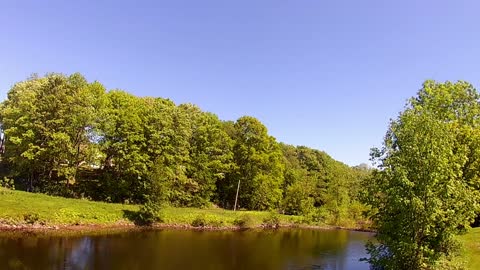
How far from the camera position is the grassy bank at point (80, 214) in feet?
125

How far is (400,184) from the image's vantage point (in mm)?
20641

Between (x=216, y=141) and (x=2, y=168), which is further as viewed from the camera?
(x=216, y=141)

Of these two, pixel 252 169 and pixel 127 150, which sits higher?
pixel 252 169

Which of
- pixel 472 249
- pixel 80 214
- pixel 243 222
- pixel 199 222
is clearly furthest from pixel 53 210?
pixel 472 249

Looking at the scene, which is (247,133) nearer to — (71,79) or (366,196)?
(71,79)

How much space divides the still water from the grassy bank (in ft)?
13.7

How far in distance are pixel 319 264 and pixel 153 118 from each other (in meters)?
35.6

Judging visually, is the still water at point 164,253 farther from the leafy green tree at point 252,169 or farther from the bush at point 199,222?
the leafy green tree at point 252,169

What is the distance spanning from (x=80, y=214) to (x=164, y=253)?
15.8 metres

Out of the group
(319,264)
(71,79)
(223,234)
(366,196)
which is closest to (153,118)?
(71,79)

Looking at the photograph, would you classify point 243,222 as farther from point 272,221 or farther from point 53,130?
point 53,130

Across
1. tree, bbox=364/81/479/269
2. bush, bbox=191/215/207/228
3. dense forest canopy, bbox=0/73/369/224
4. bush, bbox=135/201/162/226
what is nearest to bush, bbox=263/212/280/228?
dense forest canopy, bbox=0/73/369/224

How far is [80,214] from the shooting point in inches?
1711

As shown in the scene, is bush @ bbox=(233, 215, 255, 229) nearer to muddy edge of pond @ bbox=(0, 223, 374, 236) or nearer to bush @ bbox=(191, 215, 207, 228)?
muddy edge of pond @ bbox=(0, 223, 374, 236)
